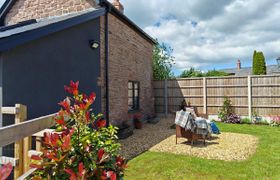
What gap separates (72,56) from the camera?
17.5ft

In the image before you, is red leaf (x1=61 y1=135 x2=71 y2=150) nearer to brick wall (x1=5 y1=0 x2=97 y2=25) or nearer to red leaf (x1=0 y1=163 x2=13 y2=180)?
red leaf (x1=0 y1=163 x2=13 y2=180)

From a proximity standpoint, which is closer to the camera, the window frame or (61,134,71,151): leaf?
(61,134,71,151): leaf

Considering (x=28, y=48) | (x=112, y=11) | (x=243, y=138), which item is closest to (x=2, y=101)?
(x=28, y=48)

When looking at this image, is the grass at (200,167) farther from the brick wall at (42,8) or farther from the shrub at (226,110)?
the brick wall at (42,8)

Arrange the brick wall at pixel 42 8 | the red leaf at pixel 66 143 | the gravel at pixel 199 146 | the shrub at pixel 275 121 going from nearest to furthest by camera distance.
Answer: the red leaf at pixel 66 143 → the gravel at pixel 199 146 → the brick wall at pixel 42 8 → the shrub at pixel 275 121

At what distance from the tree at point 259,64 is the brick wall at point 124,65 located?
10.8 metres

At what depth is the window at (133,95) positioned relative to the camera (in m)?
9.28

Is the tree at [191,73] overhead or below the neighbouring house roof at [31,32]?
overhead

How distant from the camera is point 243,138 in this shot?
707 cm

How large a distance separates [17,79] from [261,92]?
35.9ft

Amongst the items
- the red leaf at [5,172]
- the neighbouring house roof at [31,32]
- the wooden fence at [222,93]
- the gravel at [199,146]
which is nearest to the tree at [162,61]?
the wooden fence at [222,93]

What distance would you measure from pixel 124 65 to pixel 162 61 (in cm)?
972

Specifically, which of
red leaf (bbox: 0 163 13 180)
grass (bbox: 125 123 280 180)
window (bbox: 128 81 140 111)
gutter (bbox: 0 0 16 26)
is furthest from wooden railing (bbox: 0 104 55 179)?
gutter (bbox: 0 0 16 26)

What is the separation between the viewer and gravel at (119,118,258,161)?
5391 mm
